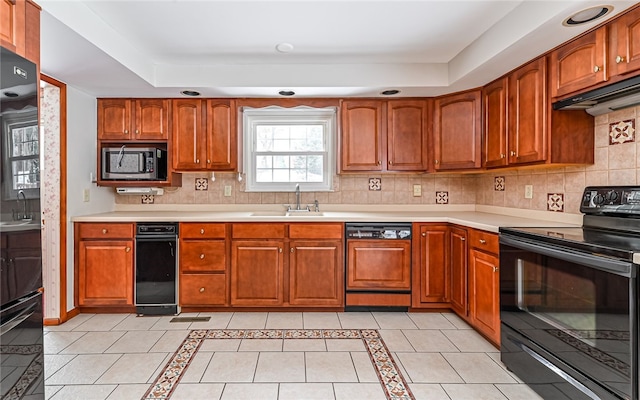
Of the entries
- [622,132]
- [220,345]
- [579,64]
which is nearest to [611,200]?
[622,132]

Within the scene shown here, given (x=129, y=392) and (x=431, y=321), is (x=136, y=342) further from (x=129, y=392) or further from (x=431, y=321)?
(x=431, y=321)

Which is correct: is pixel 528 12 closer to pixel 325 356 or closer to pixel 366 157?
pixel 366 157

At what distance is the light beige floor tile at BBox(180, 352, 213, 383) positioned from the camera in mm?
2084

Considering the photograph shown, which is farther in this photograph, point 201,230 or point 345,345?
point 201,230

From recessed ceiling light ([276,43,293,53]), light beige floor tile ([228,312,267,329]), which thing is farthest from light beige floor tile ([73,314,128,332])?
recessed ceiling light ([276,43,293,53])

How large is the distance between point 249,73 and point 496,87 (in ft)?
7.02

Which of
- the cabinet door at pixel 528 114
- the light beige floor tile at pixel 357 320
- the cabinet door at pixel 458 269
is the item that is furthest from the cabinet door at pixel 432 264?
the cabinet door at pixel 528 114

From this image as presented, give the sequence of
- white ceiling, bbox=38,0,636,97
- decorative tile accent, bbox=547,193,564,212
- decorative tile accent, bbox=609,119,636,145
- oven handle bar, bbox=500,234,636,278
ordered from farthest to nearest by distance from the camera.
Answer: decorative tile accent, bbox=547,193,564,212 < white ceiling, bbox=38,0,636,97 < decorative tile accent, bbox=609,119,636,145 < oven handle bar, bbox=500,234,636,278

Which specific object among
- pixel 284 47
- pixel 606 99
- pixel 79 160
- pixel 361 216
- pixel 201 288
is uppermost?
pixel 284 47

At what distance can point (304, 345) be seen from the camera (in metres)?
2.51

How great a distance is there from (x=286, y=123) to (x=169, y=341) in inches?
93.9

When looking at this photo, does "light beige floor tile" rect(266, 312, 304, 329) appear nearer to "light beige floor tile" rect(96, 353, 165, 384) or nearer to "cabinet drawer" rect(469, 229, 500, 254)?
"light beige floor tile" rect(96, 353, 165, 384)

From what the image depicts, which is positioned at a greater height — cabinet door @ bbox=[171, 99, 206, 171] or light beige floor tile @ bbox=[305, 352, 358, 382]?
cabinet door @ bbox=[171, 99, 206, 171]

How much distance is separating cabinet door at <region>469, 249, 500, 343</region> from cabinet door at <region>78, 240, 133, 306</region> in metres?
2.96
